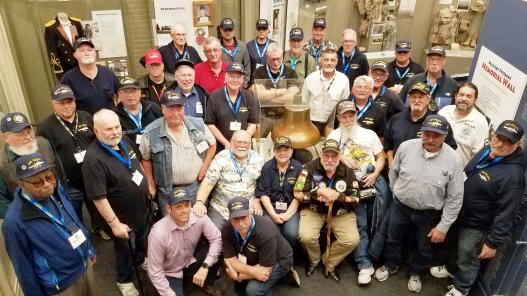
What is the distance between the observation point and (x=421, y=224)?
3453 millimetres

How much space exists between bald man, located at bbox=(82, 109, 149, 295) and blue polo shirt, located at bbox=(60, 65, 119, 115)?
2.97 ft

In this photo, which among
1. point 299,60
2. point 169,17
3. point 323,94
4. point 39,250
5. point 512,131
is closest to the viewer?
point 39,250

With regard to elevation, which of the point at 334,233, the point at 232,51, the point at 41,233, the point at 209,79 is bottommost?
the point at 334,233

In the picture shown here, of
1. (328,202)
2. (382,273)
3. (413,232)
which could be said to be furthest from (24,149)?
(413,232)

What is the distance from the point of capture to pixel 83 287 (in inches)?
116

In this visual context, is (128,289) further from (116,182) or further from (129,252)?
(116,182)

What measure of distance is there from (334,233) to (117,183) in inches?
77.7

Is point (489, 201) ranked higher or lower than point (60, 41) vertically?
lower

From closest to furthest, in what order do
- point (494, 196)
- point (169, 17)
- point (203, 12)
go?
point (494, 196)
point (169, 17)
point (203, 12)

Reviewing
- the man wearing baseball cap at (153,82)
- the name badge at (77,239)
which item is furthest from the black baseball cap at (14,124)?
the man wearing baseball cap at (153,82)

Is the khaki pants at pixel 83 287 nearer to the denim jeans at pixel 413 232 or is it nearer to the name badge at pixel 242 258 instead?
the name badge at pixel 242 258

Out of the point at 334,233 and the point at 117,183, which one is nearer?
the point at 117,183

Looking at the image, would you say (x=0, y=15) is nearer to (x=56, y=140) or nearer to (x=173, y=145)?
(x=56, y=140)

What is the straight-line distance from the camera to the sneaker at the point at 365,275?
369 centimetres
